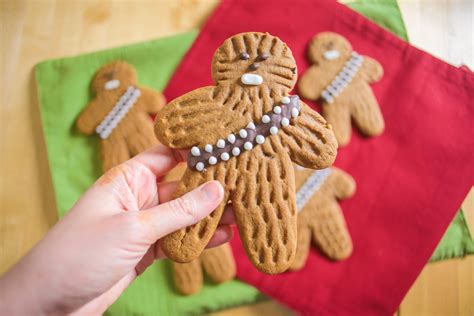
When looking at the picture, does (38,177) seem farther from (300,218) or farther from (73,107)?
(300,218)

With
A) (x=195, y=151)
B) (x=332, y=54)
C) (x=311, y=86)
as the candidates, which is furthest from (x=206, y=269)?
(x=332, y=54)

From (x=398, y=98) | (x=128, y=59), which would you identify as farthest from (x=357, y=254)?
(x=128, y=59)

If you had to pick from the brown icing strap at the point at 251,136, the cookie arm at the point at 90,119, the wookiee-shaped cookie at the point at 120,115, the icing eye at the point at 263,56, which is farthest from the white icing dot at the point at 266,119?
the cookie arm at the point at 90,119

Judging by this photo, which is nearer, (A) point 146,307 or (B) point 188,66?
(A) point 146,307

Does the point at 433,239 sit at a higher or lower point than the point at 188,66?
lower

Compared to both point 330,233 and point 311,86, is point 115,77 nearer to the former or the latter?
point 311,86

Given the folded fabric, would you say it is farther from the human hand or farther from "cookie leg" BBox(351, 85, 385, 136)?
"cookie leg" BBox(351, 85, 385, 136)
